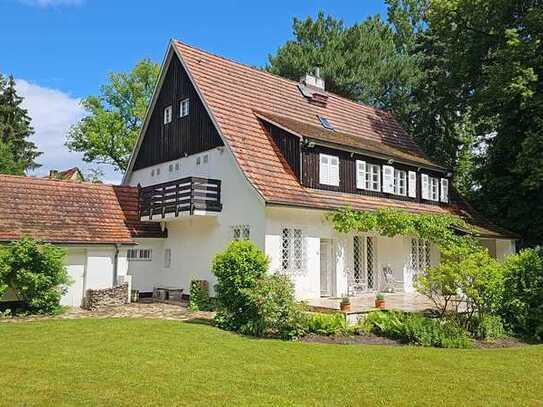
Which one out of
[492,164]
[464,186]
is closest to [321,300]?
[492,164]

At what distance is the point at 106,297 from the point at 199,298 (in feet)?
10.6

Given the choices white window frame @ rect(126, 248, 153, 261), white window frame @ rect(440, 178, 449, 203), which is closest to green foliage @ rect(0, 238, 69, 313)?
white window frame @ rect(126, 248, 153, 261)

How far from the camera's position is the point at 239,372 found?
337 inches

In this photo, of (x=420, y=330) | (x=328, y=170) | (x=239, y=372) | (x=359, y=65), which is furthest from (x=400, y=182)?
(x=359, y=65)

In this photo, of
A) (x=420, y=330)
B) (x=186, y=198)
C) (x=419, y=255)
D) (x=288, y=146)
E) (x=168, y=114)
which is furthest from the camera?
(x=419, y=255)

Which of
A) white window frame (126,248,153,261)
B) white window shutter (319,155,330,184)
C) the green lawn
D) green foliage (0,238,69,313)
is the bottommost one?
the green lawn

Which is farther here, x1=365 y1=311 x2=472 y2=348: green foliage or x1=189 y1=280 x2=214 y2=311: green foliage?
x1=189 y1=280 x2=214 y2=311: green foliage

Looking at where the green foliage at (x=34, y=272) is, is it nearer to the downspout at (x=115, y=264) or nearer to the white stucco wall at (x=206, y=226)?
the downspout at (x=115, y=264)

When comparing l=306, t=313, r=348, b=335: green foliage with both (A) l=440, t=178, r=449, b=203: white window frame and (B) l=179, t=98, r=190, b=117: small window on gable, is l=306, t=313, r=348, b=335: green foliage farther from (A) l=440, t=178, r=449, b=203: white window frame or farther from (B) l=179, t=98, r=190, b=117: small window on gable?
(A) l=440, t=178, r=449, b=203: white window frame

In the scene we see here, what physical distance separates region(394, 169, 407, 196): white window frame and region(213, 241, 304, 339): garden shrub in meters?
10.7

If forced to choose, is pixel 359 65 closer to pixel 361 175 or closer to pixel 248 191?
pixel 361 175

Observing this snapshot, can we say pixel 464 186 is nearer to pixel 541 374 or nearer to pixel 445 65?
pixel 445 65

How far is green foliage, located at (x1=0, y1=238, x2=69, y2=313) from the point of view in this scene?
15180 millimetres

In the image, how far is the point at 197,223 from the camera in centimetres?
1978
